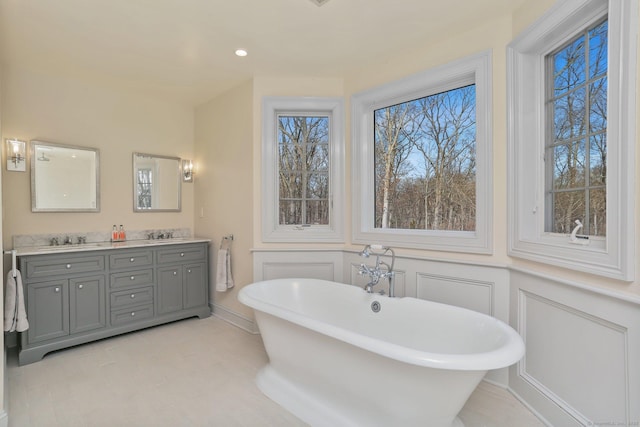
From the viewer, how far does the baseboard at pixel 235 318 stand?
310cm

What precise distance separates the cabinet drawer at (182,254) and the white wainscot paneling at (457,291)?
7.62ft

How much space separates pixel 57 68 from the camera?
2.81 metres

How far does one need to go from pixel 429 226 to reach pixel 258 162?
5.45 ft

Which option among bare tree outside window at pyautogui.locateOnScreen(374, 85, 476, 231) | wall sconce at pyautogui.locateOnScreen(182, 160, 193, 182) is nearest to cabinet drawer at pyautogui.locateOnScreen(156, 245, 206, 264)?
wall sconce at pyautogui.locateOnScreen(182, 160, 193, 182)

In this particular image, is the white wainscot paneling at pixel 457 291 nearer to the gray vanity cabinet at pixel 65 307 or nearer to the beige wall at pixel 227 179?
the beige wall at pixel 227 179

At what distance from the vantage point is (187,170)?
12.6 ft

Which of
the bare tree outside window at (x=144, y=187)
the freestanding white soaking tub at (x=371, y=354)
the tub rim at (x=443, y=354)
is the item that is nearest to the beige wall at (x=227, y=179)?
the bare tree outside window at (x=144, y=187)

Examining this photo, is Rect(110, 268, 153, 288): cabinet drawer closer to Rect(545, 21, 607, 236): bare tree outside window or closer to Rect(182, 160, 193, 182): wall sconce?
Rect(182, 160, 193, 182): wall sconce

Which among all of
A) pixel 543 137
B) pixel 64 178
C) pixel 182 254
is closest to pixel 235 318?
pixel 182 254

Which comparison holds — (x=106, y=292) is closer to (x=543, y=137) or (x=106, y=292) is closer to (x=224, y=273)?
Answer: (x=224, y=273)

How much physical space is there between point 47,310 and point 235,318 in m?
1.54

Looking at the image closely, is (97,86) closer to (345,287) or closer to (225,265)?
(225,265)

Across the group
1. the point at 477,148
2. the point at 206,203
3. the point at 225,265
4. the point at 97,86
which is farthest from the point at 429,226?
the point at 97,86

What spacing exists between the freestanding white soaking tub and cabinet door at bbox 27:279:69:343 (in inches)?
64.5
